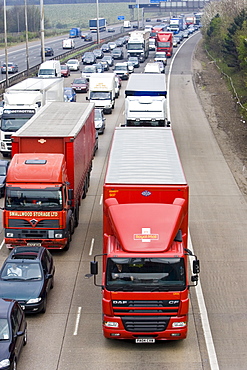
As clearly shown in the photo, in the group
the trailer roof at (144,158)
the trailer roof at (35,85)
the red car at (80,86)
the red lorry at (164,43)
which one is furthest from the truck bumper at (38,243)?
the red lorry at (164,43)

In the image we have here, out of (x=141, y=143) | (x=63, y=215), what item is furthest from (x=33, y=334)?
(x=141, y=143)

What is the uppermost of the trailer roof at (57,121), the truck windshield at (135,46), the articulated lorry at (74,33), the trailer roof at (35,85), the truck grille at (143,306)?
the trailer roof at (57,121)

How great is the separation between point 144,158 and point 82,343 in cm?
611

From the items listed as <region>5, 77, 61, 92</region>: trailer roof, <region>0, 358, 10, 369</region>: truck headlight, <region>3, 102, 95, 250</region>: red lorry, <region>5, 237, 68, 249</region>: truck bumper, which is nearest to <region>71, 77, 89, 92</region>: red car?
<region>5, 77, 61, 92</region>: trailer roof

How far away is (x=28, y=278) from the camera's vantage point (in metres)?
18.8

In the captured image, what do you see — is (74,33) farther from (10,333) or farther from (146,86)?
(10,333)

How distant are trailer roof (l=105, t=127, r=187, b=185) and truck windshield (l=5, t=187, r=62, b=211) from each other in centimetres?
253

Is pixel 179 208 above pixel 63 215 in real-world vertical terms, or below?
above

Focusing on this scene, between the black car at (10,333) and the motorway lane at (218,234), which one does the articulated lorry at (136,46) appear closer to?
the motorway lane at (218,234)

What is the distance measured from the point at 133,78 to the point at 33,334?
28.5 m

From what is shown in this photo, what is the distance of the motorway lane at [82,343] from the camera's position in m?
15.8

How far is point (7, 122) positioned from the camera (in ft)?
122

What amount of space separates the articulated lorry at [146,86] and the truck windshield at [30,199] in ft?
55.3

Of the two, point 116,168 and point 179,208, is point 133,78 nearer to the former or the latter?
point 116,168
